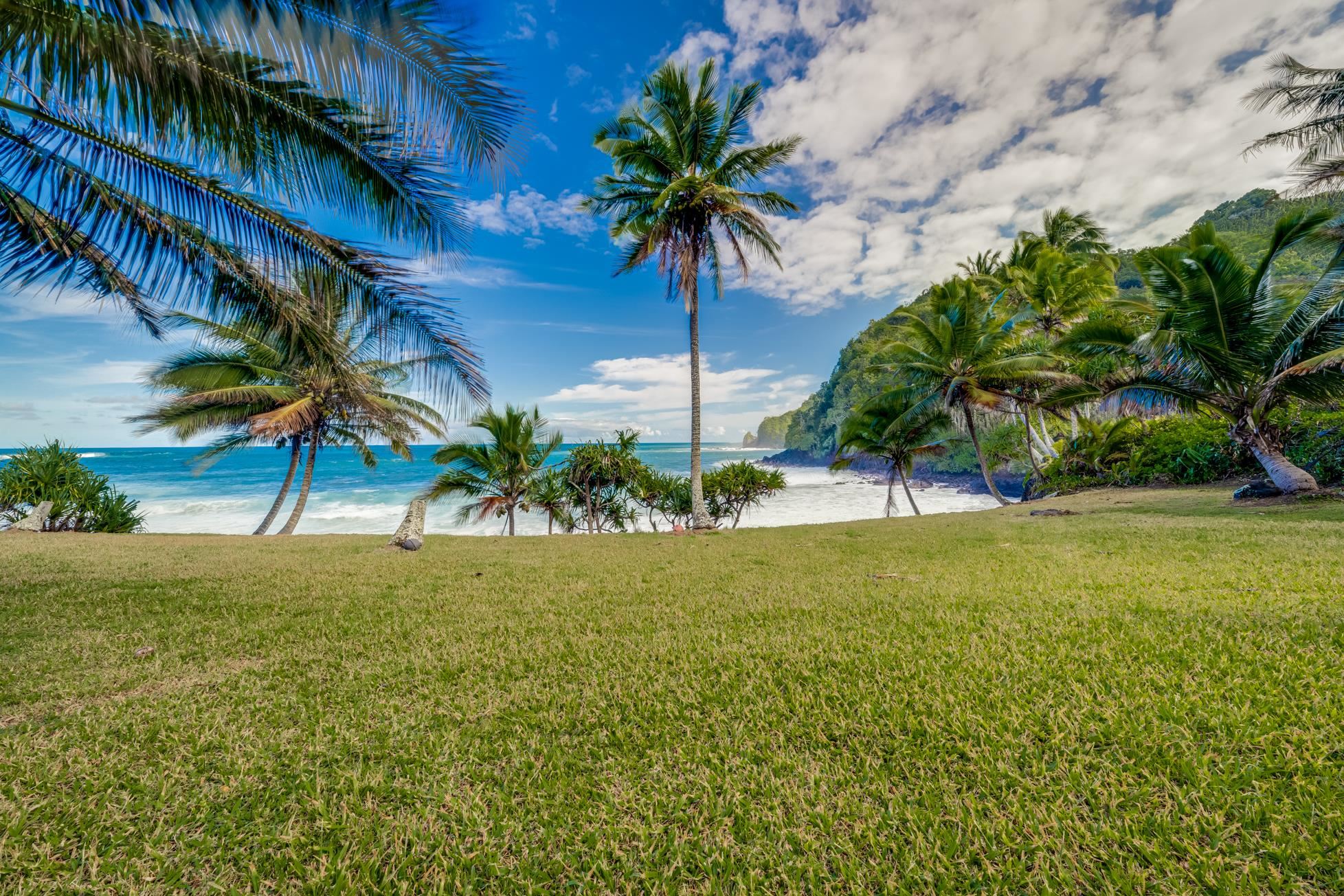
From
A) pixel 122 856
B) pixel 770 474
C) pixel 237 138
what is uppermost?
pixel 237 138

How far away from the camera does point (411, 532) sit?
24.3 feet

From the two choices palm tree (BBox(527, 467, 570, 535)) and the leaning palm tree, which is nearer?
palm tree (BBox(527, 467, 570, 535))

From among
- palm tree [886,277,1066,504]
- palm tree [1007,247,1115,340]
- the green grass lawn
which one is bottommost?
the green grass lawn

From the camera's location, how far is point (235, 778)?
1671 mm

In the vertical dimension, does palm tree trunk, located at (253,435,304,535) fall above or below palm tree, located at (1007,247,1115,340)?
below

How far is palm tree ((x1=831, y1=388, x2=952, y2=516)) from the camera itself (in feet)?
46.6

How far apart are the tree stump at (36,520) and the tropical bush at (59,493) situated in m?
0.19

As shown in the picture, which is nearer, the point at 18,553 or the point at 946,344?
the point at 18,553

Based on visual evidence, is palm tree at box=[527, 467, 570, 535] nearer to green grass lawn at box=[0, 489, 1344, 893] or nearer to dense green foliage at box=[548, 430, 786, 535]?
dense green foliage at box=[548, 430, 786, 535]

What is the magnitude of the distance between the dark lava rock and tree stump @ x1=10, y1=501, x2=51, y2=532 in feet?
70.7

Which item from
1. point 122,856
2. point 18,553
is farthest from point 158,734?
point 18,553

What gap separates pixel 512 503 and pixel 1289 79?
19.3 meters

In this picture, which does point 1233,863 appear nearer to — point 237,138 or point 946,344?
point 237,138

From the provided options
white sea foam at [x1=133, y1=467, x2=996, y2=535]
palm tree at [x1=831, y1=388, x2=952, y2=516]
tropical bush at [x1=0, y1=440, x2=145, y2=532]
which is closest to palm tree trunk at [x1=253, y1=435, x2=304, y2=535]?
tropical bush at [x1=0, y1=440, x2=145, y2=532]
